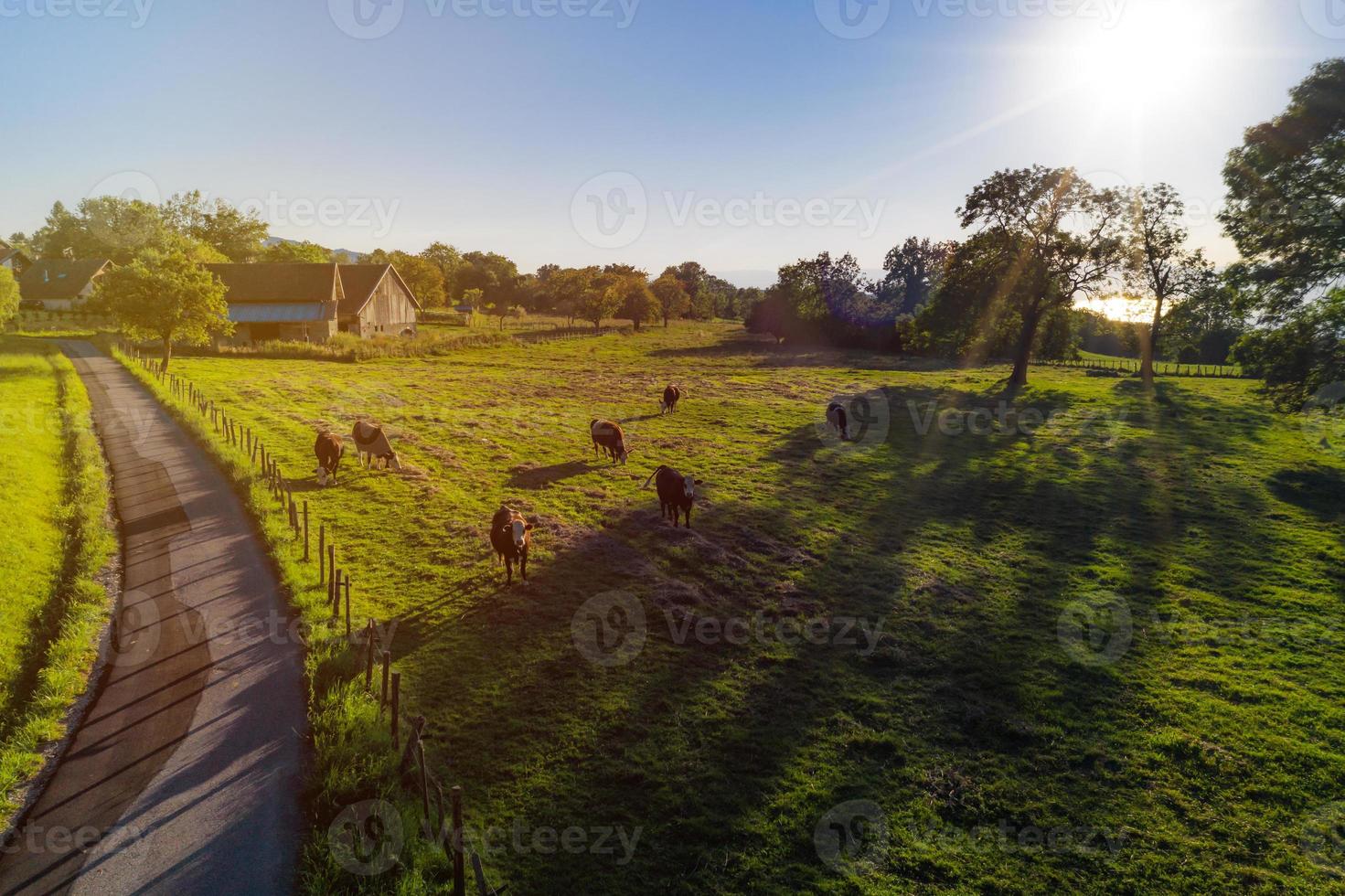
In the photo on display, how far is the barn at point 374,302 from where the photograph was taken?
6912 centimetres

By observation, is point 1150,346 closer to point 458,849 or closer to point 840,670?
point 840,670

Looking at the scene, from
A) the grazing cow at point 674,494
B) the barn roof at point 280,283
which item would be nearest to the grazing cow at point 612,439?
the grazing cow at point 674,494

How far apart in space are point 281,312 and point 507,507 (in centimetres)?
5984

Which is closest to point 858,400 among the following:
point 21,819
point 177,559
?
point 177,559

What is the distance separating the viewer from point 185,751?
917 cm

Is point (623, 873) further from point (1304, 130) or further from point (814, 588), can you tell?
point (1304, 130)

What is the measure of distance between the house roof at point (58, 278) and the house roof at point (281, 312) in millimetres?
34693

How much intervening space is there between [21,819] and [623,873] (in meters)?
7.56

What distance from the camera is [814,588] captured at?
49.9 ft

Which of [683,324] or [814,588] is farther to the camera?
[683,324]

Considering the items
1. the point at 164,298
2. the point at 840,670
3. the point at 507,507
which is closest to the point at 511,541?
the point at 507,507

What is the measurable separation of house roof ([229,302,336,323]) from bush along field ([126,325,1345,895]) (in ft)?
134

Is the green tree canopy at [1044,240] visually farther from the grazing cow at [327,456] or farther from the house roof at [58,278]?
the house roof at [58,278]

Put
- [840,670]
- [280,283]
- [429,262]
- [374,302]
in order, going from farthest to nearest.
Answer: [429,262] → [374,302] → [280,283] → [840,670]
